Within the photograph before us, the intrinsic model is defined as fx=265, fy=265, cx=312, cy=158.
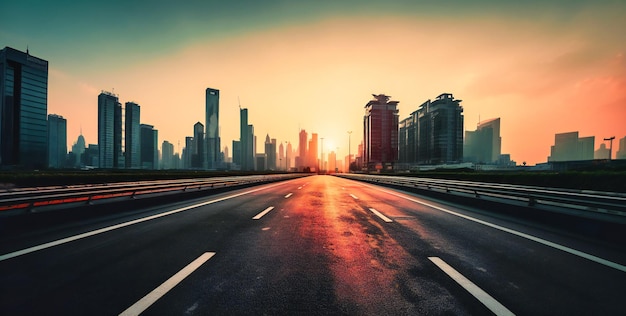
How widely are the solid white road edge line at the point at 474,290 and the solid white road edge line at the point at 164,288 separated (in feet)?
12.2

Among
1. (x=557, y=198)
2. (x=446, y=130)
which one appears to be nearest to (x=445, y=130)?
(x=446, y=130)

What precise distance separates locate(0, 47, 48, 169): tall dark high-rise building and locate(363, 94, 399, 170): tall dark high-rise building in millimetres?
150912

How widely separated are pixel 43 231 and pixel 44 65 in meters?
151

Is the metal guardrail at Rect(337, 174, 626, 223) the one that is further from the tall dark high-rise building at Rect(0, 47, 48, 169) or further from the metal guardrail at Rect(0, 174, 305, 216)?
the tall dark high-rise building at Rect(0, 47, 48, 169)

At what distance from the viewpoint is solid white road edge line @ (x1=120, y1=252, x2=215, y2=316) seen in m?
2.79

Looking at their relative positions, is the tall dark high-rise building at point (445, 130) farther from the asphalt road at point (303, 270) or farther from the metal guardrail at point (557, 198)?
the asphalt road at point (303, 270)

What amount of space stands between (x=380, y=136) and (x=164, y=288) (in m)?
163

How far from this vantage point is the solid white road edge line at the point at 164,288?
279 centimetres

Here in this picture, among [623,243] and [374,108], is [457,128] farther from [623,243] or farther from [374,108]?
[623,243]

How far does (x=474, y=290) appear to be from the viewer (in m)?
3.28

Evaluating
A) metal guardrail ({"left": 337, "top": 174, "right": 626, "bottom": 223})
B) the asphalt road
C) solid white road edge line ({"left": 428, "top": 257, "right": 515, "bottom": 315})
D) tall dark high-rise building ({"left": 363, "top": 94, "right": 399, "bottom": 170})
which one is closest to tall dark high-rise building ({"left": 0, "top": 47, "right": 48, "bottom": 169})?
the asphalt road

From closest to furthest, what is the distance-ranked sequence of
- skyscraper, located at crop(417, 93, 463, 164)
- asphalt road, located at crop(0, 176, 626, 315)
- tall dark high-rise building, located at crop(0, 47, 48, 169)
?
asphalt road, located at crop(0, 176, 626, 315) < tall dark high-rise building, located at crop(0, 47, 48, 169) < skyscraper, located at crop(417, 93, 463, 164)

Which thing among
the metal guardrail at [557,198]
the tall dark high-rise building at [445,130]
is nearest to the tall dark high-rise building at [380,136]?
the tall dark high-rise building at [445,130]

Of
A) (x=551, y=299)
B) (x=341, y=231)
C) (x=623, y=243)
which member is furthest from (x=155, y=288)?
(x=623, y=243)
